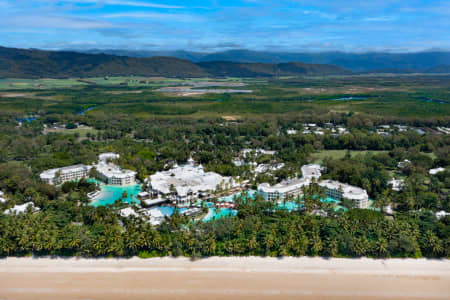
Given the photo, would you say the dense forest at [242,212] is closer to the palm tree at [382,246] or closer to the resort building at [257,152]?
the palm tree at [382,246]

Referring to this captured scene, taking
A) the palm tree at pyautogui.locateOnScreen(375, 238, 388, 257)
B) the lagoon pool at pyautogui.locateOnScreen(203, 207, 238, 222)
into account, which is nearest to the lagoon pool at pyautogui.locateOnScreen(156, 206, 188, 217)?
the lagoon pool at pyautogui.locateOnScreen(203, 207, 238, 222)

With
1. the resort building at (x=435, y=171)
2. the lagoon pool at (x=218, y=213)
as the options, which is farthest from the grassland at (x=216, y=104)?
the lagoon pool at (x=218, y=213)

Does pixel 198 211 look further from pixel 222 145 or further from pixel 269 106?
pixel 269 106

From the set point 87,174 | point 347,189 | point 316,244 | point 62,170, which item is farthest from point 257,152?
point 316,244

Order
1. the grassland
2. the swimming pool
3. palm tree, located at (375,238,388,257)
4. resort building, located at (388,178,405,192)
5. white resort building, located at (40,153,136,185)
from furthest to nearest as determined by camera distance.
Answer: the grassland < white resort building, located at (40,153,136,185) < resort building, located at (388,178,405,192) < the swimming pool < palm tree, located at (375,238,388,257)

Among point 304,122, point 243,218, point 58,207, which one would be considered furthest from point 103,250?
point 304,122

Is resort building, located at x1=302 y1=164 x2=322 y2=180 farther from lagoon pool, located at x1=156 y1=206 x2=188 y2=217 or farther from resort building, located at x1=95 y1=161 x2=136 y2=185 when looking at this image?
resort building, located at x1=95 y1=161 x2=136 y2=185
